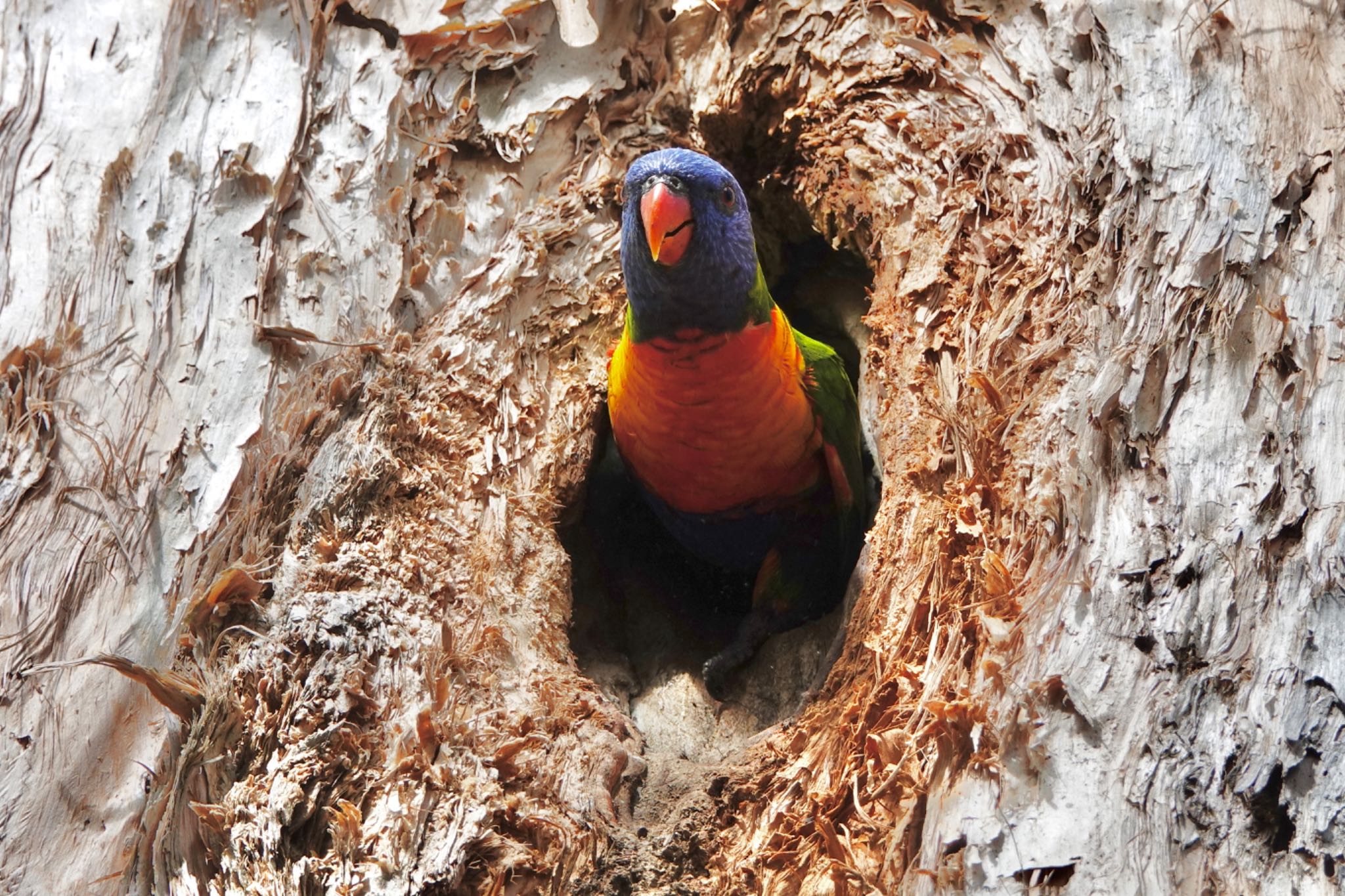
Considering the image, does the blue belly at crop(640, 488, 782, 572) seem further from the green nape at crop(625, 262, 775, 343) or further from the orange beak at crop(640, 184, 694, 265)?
the orange beak at crop(640, 184, 694, 265)

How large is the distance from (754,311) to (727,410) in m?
0.31

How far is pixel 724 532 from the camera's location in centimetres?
336

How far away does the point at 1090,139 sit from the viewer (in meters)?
2.46

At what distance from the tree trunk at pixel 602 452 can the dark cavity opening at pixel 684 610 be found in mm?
37

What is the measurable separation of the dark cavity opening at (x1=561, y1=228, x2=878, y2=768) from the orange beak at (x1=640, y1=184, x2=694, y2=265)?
779mm

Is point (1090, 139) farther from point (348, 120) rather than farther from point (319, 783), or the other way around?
point (319, 783)

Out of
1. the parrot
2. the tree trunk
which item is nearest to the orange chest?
the parrot

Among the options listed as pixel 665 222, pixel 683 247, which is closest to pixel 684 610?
pixel 683 247

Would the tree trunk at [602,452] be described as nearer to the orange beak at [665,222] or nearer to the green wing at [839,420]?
the green wing at [839,420]

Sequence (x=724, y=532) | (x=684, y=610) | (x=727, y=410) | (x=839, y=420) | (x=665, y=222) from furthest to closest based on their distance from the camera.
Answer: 1. (x=684, y=610)
2. (x=724, y=532)
3. (x=839, y=420)
4. (x=727, y=410)
5. (x=665, y=222)

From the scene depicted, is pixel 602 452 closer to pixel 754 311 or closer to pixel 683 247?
pixel 754 311

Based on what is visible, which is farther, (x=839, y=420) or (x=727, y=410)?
(x=839, y=420)

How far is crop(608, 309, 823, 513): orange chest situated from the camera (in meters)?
2.89

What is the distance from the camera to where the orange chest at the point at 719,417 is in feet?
9.48
